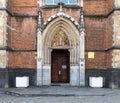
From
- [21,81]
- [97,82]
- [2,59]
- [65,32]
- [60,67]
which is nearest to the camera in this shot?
[2,59]

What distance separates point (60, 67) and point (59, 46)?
1503mm

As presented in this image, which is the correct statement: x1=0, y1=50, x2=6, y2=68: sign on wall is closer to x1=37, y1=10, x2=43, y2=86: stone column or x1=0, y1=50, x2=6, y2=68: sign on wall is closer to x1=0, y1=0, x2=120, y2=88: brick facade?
x1=0, y1=0, x2=120, y2=88: brick facade

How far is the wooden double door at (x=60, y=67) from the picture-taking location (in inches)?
789

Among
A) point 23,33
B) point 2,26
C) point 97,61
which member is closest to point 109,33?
point 97,61

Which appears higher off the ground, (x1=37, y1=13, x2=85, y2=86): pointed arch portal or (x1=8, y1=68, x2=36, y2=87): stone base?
(x1=37, y1=13, x2=85, y2=86): pointed arch portal

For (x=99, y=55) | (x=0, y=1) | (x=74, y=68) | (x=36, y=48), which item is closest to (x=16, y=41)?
(x=36, y=48)

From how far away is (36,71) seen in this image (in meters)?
19.1

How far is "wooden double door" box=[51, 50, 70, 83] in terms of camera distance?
65.8 ft

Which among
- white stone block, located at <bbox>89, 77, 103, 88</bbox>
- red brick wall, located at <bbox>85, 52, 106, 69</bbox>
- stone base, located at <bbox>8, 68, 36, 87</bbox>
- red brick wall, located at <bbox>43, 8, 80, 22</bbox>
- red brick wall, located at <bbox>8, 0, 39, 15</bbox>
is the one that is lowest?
white stone block, located at <bbox>89, 77, 103, 88</bbox>

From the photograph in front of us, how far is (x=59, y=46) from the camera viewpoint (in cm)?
1969

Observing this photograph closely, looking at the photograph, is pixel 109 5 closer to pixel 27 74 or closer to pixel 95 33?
pixel 95 33

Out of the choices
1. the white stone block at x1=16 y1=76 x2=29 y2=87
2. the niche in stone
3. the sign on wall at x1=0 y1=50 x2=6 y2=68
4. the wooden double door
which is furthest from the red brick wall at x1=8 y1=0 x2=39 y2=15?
the white stone block at x1=16 y1=76 x2=29 y2=87

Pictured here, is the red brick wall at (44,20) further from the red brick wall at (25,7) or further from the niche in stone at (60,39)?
the niche in stone at (60,39)

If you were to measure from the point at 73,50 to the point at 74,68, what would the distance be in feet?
3.91
